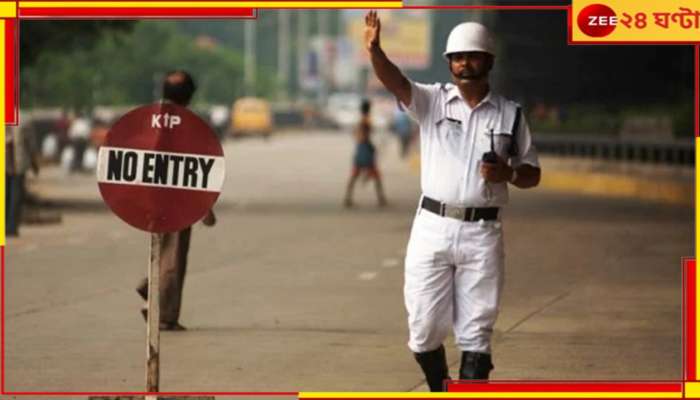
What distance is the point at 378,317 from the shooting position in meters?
14.1

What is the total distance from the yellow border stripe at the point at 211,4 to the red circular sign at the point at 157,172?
21.4 inches

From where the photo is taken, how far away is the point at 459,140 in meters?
8.62

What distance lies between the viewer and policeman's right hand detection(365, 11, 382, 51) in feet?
27.3

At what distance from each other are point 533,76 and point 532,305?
84.3 feet

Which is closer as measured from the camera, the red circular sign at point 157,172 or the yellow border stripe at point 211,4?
the yellow border stripe at point 211,4

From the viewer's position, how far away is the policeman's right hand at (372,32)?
8.31 metres

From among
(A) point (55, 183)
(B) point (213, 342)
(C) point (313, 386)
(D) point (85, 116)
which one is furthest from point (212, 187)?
(D) point (85, 116)

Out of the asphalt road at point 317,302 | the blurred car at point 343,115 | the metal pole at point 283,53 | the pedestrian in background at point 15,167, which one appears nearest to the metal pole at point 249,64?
the blurred car at point 343,115

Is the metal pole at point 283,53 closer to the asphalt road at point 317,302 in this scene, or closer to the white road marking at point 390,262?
the asphalt road at point 317,302

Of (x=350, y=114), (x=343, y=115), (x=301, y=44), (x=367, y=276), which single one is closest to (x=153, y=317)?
(x=367, y=276)

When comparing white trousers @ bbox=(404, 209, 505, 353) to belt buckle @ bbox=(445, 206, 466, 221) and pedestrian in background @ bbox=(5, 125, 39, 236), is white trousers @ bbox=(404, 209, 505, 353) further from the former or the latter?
pedestrian in background @ bbox=(5, 125, 39, 236)

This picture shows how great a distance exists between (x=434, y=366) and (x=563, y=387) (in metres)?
0.76

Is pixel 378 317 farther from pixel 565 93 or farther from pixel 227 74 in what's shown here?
pixel 227 74

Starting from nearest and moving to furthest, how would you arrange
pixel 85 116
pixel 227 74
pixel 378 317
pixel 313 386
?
pixel 313 386 < pixel 378 317 < pixel 85 116 < pixel 227 74
